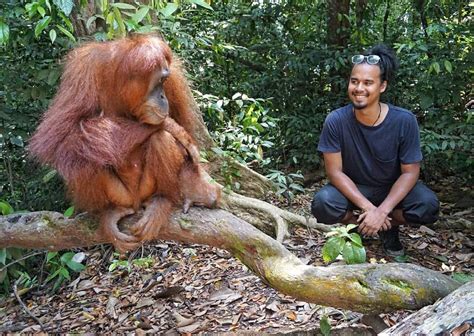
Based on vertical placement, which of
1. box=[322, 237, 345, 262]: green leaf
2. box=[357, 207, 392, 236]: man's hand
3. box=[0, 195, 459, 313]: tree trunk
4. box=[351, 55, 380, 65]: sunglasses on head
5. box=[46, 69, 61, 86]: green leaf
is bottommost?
box=[357, 207, 392, 236]: man's hand

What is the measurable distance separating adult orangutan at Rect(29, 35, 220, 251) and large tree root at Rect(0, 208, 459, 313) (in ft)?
0.35

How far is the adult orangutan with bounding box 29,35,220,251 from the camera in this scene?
2496 mm

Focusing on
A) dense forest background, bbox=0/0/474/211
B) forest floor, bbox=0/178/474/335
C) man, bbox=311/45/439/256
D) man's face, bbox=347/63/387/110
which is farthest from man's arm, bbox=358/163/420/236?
dense forest background, bbox=0/0/474/211

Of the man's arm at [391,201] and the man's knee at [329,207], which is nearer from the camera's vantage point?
the man's arm at [391,201]

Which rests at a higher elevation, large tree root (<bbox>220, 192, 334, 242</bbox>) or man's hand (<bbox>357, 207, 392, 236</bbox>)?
man's hand (<bbox>357, 207, 392, 236</bbox>)

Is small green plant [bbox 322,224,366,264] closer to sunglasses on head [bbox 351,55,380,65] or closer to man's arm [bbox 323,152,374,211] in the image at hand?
man's arm [bbox 323,152,374,211]

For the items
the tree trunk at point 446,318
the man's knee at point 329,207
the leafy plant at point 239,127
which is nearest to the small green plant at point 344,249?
the tree trunk at point 446,318

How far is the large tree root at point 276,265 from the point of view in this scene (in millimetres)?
2100

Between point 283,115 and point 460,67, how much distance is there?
197 cm

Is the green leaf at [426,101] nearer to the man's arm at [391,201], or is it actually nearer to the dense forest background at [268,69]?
the dense forest background at [268,69]

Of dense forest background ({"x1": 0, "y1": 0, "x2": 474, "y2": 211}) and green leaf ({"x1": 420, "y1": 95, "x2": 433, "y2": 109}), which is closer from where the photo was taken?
dense forest background ({"x1": 0, "y1": 0, "x2": 474, "y2": 211})

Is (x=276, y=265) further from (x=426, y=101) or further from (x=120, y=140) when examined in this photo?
(x=426, y=101)

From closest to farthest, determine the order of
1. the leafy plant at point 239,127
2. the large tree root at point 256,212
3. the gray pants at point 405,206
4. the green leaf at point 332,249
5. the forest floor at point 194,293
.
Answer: the green leaf at point 332,249
the forest floor at point 194,293
the gray pants at point 405,206
the large tree root at point 256,212
the leafy plant at point 239,127

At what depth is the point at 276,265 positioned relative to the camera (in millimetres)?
2291
